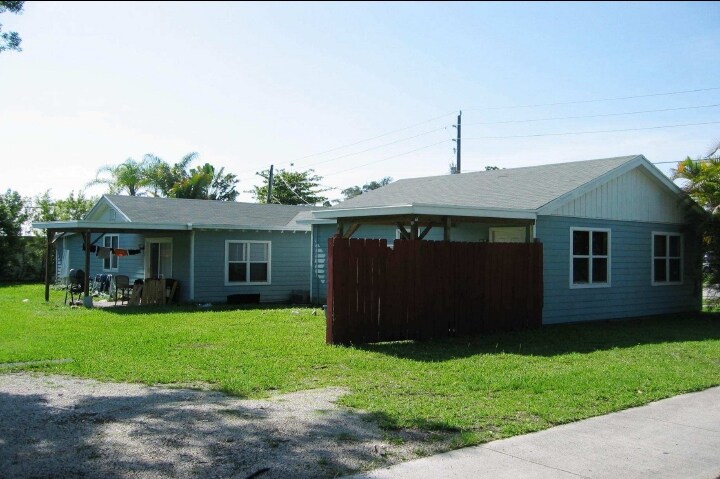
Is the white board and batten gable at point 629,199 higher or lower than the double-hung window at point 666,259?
higher

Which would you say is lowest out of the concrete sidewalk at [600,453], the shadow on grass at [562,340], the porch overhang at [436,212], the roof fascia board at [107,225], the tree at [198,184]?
the concrete sidewalk at [600,453]

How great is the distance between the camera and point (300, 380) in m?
8.20

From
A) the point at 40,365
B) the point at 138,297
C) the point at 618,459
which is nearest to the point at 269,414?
the point at 618,459

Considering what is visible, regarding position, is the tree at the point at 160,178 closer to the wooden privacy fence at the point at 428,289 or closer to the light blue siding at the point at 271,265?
the light blue siding at the point at 271,265

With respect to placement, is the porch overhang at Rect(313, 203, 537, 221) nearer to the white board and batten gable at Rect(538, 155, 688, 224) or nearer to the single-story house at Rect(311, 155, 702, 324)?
the single-story house at Rect(311, 155, 702, 324)

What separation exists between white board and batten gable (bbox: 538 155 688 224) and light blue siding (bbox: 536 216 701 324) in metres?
0.20

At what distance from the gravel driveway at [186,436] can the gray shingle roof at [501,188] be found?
24.2 feet

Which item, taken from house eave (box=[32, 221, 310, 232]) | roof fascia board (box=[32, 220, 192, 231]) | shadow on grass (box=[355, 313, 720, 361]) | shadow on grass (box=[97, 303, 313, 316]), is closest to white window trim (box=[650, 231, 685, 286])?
shadow on grass (box=[355, 313, 720, 361])

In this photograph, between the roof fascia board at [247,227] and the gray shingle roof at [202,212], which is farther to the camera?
the gray shingle roof at [202,212]

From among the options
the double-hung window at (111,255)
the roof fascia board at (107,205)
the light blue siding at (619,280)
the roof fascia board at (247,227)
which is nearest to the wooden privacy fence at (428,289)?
the light blue siding at (619,280)

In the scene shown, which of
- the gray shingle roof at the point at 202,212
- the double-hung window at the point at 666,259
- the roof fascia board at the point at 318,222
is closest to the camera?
the double-hung window at the point at 666,259

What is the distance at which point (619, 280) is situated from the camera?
→ 16.1 metres

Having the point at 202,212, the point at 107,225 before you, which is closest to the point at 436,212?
the point at 107,225

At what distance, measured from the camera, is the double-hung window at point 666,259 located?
17.3 meters
